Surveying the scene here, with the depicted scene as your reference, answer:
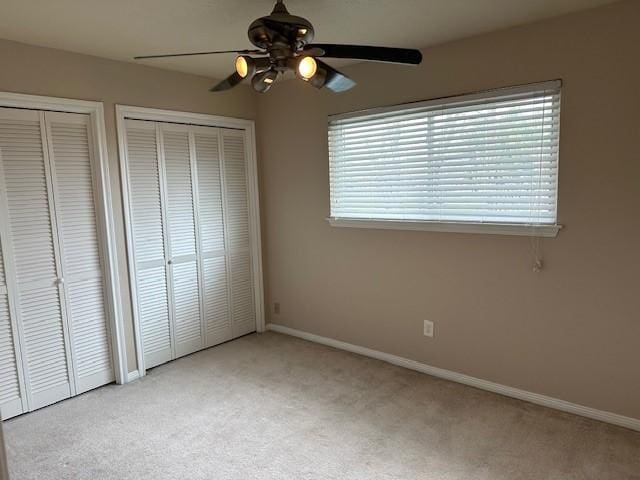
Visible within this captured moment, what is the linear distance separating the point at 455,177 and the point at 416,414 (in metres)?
1.58

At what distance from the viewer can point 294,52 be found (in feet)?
6.25

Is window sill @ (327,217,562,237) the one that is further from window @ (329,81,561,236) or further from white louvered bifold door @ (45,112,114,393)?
white louvered bifold door @ (45,112,114,393)

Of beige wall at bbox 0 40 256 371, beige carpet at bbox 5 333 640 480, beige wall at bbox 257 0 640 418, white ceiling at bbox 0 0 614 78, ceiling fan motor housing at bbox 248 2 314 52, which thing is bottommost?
beige carpet at bbox 5 333 640 480

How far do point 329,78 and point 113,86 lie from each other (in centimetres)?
189

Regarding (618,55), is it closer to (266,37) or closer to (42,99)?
(266,37)

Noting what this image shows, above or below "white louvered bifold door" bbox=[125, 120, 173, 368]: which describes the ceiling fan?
above

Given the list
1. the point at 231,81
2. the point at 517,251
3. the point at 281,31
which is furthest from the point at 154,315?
the point at 517,251

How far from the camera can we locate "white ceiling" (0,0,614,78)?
2.23 metres

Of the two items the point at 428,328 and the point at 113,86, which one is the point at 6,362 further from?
the point at 428,328

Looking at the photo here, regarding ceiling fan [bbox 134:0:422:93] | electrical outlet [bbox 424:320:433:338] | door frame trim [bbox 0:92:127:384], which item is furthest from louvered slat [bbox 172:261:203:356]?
ceiling fan [bbox 134:0:422:93]

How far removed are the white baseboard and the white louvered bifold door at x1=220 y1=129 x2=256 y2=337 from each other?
0.58 meters

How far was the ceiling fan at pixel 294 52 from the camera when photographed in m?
1.78

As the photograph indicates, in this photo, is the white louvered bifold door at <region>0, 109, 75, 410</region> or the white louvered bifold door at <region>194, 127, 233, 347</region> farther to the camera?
the white louvered bifold door at <region>194, 127, 233, 347</region>

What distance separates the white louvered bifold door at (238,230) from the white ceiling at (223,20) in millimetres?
1151
